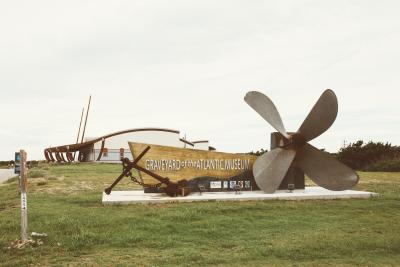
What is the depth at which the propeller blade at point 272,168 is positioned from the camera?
47.3ft

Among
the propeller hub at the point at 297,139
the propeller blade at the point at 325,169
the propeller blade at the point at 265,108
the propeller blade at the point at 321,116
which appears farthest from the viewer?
the propeller hub at the point at 297,139

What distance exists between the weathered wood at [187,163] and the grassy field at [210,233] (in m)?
2.13

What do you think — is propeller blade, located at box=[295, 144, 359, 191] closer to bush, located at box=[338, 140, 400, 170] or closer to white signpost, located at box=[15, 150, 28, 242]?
white signpost, located at box=[15, 150, 28, 242]

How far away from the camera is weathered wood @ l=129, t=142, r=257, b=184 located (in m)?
14.5

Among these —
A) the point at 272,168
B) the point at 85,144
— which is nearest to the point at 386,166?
the point at 272,168

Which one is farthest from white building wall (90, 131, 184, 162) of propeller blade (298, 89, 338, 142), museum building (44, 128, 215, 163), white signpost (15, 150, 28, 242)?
white signpost (15, 150, 28, 242)

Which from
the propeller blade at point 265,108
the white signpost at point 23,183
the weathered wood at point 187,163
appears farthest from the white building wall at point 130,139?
the white signpost at point 23,183

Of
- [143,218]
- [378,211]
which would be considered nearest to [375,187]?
[378,211]

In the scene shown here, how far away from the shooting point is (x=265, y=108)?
15023 millimetres

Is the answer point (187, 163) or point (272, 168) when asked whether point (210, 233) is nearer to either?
point (187, 163)

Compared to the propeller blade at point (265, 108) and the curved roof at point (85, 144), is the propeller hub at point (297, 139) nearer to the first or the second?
the propeller blade at point (265, 108)

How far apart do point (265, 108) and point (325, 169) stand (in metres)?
2.87

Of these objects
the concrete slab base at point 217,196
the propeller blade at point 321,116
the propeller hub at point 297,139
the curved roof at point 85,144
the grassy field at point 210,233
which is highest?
the curved roof at point 85,144

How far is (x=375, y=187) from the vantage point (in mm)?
17594
